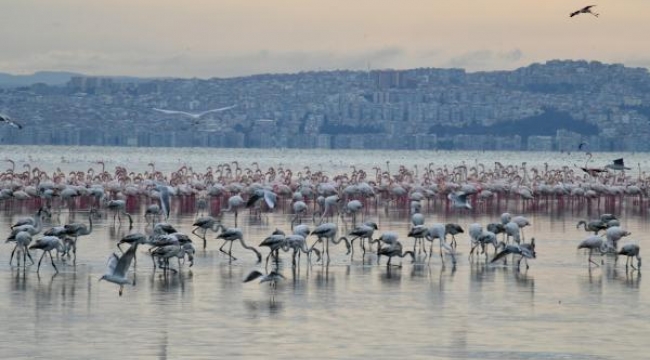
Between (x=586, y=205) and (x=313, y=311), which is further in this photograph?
(x=586, y=205)

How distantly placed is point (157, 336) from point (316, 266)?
7.36 m

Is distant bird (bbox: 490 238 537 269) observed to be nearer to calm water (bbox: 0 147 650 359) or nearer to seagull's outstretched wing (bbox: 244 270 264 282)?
calm water (bbox: 0 147 650 359)

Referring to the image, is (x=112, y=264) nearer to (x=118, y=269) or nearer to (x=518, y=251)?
(x=118, y=269)

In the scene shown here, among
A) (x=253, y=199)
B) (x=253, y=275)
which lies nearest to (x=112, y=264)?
(x=253, y=275)

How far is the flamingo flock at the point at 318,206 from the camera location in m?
21.9

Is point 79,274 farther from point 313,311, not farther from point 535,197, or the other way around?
point 535,197

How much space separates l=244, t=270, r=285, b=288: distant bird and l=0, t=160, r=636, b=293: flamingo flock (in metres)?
0.41

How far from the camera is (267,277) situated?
17438 millimetres

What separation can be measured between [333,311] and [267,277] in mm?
938

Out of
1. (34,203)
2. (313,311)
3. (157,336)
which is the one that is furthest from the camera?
(34,203)

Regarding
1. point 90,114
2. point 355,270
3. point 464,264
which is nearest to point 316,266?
point 355,270

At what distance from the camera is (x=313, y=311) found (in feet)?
56.1

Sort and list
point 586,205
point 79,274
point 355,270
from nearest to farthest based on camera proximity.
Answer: point 79,274 → point 355,270 → point 586,205

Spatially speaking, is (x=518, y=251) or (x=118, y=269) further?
(x=518, y=251)
